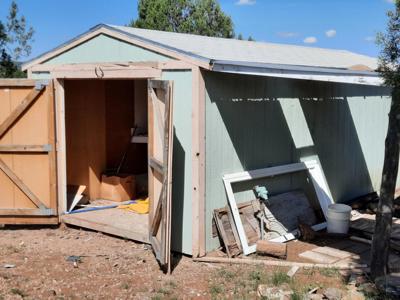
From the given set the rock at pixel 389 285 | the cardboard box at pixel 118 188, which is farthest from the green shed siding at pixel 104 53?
the rock at pixel 389 285

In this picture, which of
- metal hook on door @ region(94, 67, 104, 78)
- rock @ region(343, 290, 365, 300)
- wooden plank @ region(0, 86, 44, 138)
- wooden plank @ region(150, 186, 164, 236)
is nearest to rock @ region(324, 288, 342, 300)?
rock @ region(343, 290, 365, 300)

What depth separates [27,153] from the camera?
7203mm

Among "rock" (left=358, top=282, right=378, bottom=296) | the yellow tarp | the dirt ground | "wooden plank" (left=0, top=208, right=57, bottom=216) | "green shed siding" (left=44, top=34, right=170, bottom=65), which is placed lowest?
the dirt ground

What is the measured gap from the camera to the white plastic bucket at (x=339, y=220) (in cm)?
705

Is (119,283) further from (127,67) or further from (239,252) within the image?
(127,67)

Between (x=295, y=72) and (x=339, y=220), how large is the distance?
2.20 m

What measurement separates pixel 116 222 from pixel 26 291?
2.26 metres

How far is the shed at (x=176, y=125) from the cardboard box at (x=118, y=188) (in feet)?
0.51

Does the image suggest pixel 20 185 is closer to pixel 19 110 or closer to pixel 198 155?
pixel 19 110

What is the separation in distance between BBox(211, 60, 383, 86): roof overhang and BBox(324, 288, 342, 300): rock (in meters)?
2.48

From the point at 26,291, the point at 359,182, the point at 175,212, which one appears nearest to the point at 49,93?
the point at 175,212

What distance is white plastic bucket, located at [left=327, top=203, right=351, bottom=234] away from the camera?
278 inches

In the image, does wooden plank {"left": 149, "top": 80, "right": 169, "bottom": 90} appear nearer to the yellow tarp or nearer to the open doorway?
the open doorway

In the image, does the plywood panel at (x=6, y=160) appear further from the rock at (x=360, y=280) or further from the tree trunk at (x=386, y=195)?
the tree trunk at (x=386, y=195)
